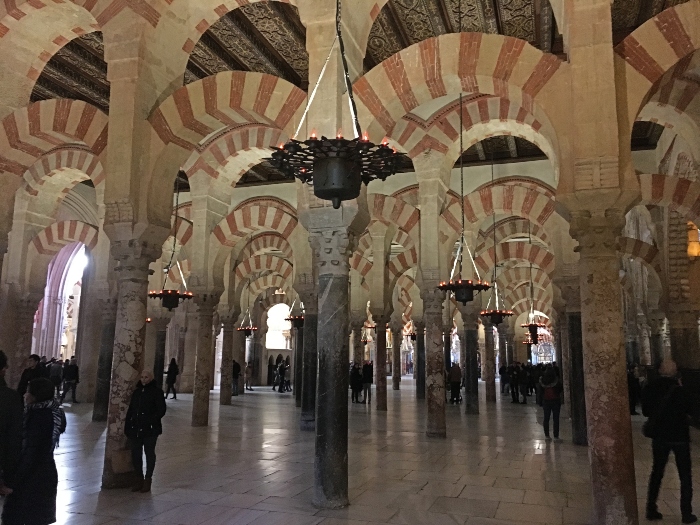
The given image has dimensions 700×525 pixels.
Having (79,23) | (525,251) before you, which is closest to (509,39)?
(79,23)

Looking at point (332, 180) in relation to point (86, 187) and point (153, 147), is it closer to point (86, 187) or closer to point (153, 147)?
point (153, 147)

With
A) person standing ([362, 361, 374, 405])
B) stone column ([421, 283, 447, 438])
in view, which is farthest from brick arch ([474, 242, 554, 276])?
stone column ([421, 283, 447, 438])

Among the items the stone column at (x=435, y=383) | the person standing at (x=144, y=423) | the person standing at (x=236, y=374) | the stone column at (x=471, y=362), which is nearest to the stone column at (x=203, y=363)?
the stone column at (x=435, y=383)

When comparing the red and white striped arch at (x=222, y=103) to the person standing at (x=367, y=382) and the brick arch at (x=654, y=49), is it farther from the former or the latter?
the person standing at (x=367, y=382)

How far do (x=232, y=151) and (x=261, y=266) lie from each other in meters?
7.49

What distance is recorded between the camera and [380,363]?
35.7 feet

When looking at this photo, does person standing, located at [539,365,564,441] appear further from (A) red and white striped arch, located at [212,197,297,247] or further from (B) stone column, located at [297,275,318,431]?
(A) red and white striped arch, located at [212,197,297,247]

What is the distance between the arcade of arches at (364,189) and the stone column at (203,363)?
3 centimetres

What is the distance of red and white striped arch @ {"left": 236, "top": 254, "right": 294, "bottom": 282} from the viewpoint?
1362 centimetres

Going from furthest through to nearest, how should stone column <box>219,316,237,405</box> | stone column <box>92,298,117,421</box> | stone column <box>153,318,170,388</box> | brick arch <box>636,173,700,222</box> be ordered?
stone column <box>153,318,170,388</box> → stone column <box>219,316,237,405</box> → stone column <box>92,298,117,421</box> → brick arch <box>636,173,700,222</box>

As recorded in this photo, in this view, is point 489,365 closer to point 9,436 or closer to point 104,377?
point 104,377

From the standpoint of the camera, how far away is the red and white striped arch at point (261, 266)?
536 inches

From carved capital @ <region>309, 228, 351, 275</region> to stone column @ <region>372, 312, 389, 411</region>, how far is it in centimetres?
652

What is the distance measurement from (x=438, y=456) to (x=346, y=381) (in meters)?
2.22
